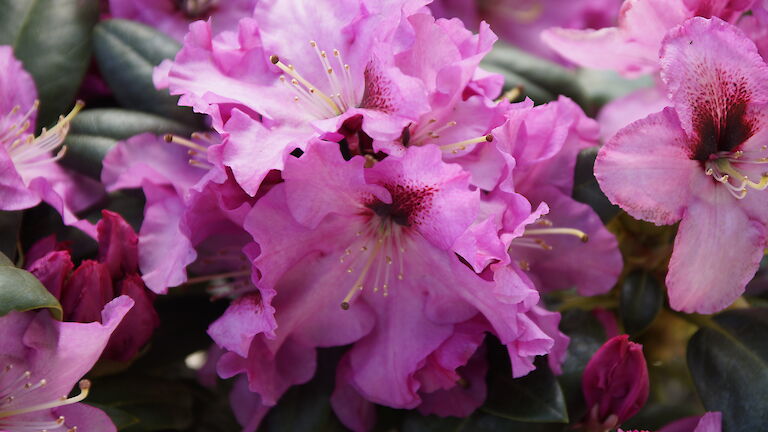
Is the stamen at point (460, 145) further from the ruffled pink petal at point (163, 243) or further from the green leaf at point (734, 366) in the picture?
the green leaf at point (734, 366)

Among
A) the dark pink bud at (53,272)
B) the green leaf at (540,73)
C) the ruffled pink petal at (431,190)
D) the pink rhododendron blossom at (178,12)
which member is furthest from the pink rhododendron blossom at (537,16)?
the dark pink bud at (53,272)

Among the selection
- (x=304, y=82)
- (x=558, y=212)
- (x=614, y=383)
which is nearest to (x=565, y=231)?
(x=558, y=212)

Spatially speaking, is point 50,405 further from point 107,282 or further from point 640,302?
point 640,302

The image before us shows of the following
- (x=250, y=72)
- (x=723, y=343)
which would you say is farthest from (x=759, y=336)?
(x=250, y=72)

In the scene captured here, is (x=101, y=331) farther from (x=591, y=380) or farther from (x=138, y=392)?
(x=591, y=380)

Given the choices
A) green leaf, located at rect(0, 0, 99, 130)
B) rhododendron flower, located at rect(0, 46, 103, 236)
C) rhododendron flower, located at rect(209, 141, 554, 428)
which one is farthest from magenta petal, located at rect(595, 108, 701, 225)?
green leaf, located at rect(0, 0, 99, 130)
